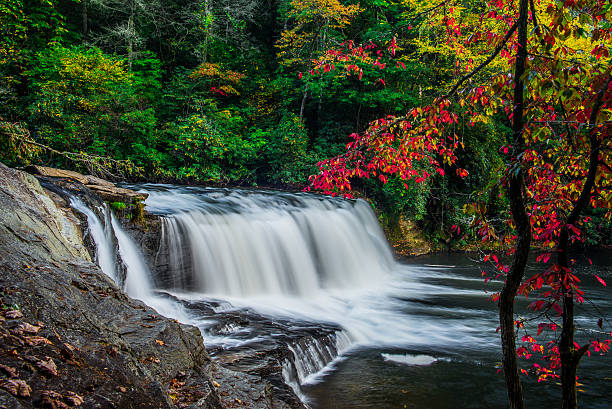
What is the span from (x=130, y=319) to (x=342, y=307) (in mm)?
5904

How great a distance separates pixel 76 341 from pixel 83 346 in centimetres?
4

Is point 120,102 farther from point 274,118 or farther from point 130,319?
point 130,319

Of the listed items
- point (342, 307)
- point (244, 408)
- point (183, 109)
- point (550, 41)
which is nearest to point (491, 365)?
point (342, 307)

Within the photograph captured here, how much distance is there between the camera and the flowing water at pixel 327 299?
192 inches

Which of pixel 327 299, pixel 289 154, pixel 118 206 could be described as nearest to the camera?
pixel 118 206

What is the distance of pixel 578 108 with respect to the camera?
244cm

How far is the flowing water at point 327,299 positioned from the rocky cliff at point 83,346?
4.38ft

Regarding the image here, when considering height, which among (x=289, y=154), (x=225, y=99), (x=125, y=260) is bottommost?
(x=125, y=260)

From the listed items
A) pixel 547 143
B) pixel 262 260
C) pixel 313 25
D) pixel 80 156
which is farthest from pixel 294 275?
pixel 313 25

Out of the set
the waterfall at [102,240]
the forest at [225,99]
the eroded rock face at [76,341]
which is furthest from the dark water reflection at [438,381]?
the forest at [225,99]

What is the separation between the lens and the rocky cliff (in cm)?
163

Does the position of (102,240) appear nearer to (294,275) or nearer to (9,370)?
(294,275)

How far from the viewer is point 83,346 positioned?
77.0 inches

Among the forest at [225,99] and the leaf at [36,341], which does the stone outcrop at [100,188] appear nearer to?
the forest at [225,99]
